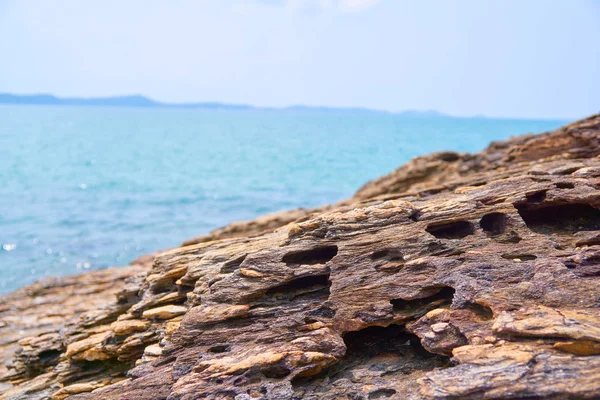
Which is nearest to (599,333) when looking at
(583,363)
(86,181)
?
(583,363)

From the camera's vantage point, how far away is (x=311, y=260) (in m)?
13.8

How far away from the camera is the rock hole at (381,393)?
10.1 m

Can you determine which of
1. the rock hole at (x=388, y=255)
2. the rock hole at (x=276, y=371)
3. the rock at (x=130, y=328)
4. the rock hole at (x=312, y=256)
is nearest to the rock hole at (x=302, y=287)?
the rock hole at (x=312, y=256)

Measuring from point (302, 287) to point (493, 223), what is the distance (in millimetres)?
5689

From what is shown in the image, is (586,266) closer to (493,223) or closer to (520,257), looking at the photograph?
(520,257)

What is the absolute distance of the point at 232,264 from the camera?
1456cm

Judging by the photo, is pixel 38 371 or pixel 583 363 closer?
pixel 583 363

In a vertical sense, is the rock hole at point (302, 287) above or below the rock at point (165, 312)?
above

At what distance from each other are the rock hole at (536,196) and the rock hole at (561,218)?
9.0 inches

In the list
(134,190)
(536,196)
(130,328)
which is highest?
(536,196)

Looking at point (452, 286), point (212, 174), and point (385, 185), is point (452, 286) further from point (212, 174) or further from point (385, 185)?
point (212, 174)

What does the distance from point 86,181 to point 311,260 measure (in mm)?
82720

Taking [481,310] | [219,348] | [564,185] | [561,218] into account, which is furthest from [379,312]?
[564,185]

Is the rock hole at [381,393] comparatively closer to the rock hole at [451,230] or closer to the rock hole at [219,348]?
the rock hole at [219,348]
